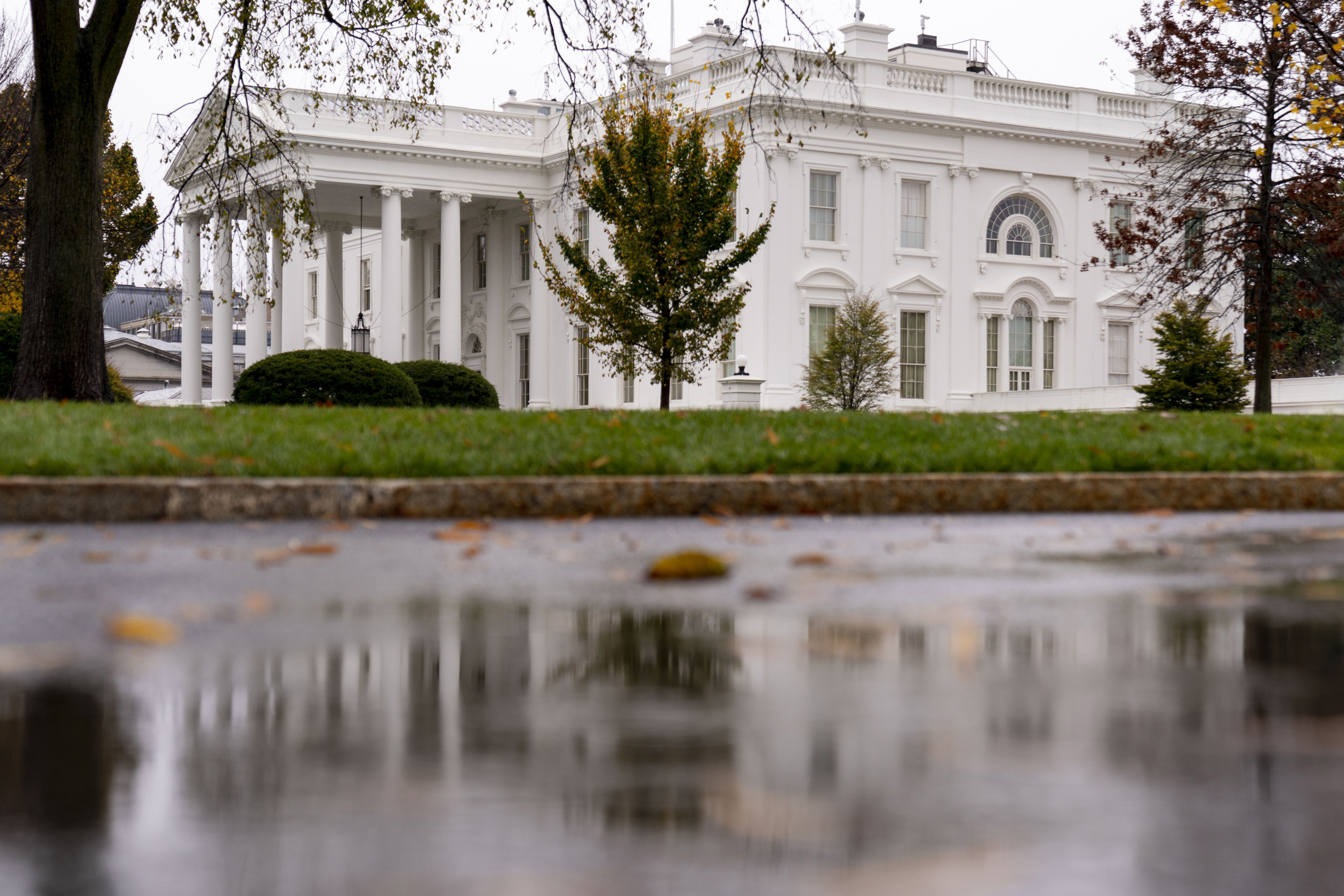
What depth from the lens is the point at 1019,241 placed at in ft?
146

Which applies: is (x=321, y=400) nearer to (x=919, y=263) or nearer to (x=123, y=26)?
(x=123, y=26)

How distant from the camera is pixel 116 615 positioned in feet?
16.0

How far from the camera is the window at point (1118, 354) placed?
45.7 m

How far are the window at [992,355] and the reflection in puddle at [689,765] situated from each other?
39.8m

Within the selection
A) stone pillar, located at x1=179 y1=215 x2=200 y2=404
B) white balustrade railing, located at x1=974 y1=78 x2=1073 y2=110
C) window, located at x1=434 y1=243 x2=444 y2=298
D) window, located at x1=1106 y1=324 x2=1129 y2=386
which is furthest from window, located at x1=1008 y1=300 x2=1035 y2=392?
stone pillar, located at x1=179 y1=215 x2=200 y2=404

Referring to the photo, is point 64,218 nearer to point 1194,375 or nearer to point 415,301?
point 1194,375

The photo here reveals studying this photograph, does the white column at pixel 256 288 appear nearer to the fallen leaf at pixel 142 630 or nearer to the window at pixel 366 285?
the window at pixel 366 285

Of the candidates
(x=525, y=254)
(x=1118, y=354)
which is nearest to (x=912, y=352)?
(x=1118, y=354)

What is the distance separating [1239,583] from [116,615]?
14.7ft

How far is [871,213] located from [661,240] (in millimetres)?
15823

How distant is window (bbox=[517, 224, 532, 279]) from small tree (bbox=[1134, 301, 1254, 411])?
72.8 ft

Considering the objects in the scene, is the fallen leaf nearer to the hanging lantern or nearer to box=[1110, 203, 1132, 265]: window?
the hanging lantern

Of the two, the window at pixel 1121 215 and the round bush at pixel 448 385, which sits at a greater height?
the window at pixel 1121 215

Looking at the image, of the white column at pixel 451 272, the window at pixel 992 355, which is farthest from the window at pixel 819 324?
the white column at pixel 451 272
